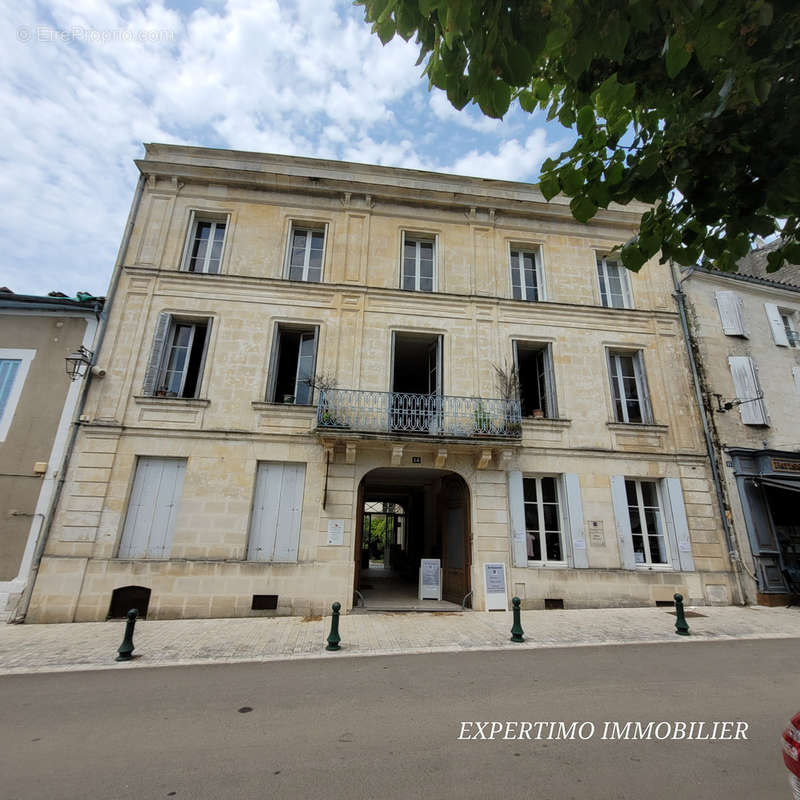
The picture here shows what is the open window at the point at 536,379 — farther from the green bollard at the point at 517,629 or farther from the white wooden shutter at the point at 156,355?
the white wooden shutter at the point at 156,355

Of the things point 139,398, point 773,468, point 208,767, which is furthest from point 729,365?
point 139,398

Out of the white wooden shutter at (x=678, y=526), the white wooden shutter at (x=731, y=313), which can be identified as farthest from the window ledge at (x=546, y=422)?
the white wooden shutter at (x=731, y=313)

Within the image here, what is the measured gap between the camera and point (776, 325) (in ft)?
38.8

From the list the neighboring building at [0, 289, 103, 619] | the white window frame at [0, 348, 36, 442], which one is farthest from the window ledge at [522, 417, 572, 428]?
the white window frame at [0, 348, 36, 442]

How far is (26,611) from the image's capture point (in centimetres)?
756

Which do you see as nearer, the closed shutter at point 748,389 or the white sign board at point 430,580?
the white sign board at point 430,580

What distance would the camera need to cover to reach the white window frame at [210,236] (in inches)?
406

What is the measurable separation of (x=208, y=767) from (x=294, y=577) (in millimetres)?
5365

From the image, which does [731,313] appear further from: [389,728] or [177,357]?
[177,357]

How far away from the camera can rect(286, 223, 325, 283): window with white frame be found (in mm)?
10719

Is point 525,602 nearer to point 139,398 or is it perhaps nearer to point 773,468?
point 773,468

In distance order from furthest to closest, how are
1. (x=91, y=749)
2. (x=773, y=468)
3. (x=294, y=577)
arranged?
(x=773, y=468), (x=294, y=577), (x=91, y=749)

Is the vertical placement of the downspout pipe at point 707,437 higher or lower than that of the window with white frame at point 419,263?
lower
